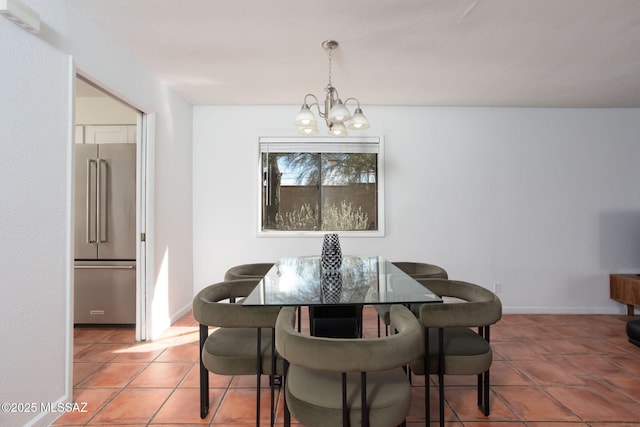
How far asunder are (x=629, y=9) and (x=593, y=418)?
2464 mm

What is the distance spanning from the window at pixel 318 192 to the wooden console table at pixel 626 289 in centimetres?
280

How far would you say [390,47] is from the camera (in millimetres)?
2783

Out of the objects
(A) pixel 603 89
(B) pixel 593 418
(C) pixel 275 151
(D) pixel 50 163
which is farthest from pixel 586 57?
(D) pixel 50 163

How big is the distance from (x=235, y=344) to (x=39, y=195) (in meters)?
1.32

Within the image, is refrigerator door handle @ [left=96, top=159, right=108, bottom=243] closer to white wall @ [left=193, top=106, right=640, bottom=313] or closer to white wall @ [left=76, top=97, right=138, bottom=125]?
white wall @ [left=76, top=97, right=138, bottom=125]

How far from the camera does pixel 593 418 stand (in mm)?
2109

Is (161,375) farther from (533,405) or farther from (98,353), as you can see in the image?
(533,405)

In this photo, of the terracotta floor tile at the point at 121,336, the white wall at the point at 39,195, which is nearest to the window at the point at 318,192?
the terracotta floor tile at the point at 121,336

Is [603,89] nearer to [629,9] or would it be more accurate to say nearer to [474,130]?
[474,130]

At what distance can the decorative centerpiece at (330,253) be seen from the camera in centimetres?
243

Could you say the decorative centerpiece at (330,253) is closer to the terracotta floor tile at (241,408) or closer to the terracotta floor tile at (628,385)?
the terracotta floor tile at (241,408)

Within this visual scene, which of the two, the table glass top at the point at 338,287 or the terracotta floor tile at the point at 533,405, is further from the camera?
the terracotta floor tile at the point at 533,405

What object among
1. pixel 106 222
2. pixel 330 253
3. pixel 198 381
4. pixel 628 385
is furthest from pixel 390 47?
pixel 106 222

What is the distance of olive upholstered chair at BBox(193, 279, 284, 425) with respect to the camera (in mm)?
1776
